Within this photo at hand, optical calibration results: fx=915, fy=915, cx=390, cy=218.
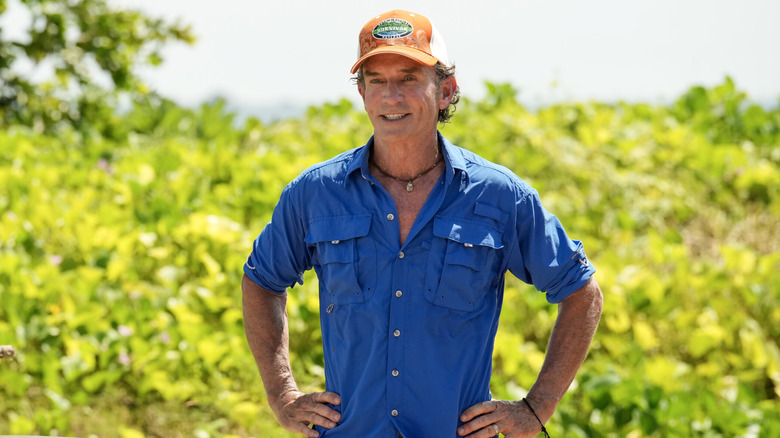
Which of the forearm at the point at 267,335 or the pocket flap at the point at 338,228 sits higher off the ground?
the pocket flap at the point at 338,228

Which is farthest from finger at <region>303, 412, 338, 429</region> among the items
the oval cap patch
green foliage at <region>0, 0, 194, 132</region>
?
green foliage at <region>0, 0, 194, 132</region>

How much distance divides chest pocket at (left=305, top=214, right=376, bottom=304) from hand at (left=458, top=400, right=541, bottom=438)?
395 mm

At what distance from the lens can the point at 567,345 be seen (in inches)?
94.1

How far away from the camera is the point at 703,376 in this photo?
4719mm

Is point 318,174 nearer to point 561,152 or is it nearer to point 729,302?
point 729,302

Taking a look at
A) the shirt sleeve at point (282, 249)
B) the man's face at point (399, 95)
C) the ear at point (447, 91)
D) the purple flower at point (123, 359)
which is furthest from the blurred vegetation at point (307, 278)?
the man's face at point (399, 95)

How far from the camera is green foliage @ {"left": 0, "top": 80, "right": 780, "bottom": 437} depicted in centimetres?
439

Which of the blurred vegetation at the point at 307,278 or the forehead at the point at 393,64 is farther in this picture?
the blurred vegetation at the point at 307,278

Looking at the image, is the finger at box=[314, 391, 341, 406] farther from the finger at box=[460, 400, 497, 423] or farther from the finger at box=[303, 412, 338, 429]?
the finger at box=[460, 400, 497, 423]

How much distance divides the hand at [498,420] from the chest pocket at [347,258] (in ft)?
1.29

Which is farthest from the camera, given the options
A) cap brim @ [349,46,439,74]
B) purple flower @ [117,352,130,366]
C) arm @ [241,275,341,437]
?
purple flower @ [117,352,130,366]

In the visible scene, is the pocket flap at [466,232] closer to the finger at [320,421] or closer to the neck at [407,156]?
the neck at [407,156]

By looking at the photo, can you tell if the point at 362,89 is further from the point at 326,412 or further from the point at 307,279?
the point at 307,279

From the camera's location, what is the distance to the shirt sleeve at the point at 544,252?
7.48 ft
